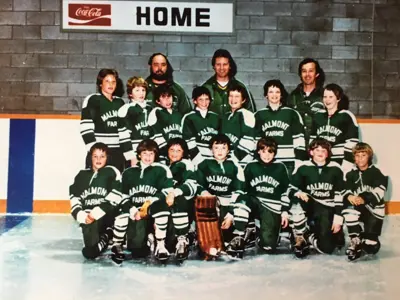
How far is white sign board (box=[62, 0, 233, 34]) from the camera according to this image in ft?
12.2

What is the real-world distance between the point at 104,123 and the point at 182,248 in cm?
102

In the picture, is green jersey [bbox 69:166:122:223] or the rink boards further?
the rink boards

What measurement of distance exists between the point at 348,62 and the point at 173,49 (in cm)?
135

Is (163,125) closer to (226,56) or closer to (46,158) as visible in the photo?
(226,56)

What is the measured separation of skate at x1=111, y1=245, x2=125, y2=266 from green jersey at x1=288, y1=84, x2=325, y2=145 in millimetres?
1474

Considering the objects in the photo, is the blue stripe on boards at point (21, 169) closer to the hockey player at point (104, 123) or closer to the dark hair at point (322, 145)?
the hockey player at point (104, 123)

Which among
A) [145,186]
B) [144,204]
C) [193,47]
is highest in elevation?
[193,47]

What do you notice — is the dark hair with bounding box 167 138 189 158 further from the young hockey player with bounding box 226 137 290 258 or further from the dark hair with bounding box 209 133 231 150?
the young hockey player with bounding box 226 137 290 258

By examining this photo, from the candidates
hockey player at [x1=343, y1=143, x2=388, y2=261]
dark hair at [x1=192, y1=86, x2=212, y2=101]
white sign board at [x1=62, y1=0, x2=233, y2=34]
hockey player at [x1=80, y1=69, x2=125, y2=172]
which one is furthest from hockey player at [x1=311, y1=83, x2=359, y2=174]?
hockey player at [x1=80, y1=69, x2=125, y2=172]

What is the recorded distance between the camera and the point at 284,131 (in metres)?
3.41

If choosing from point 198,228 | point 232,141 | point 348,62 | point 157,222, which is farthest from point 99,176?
point 348,62

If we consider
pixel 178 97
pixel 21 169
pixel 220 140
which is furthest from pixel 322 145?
pixel 21 169

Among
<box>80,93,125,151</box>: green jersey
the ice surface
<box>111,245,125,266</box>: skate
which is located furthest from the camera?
<box>80,93,125,151</box>: green jersey

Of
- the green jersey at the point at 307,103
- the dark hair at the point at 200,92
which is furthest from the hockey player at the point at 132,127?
the green jersey at the point at 307,103
